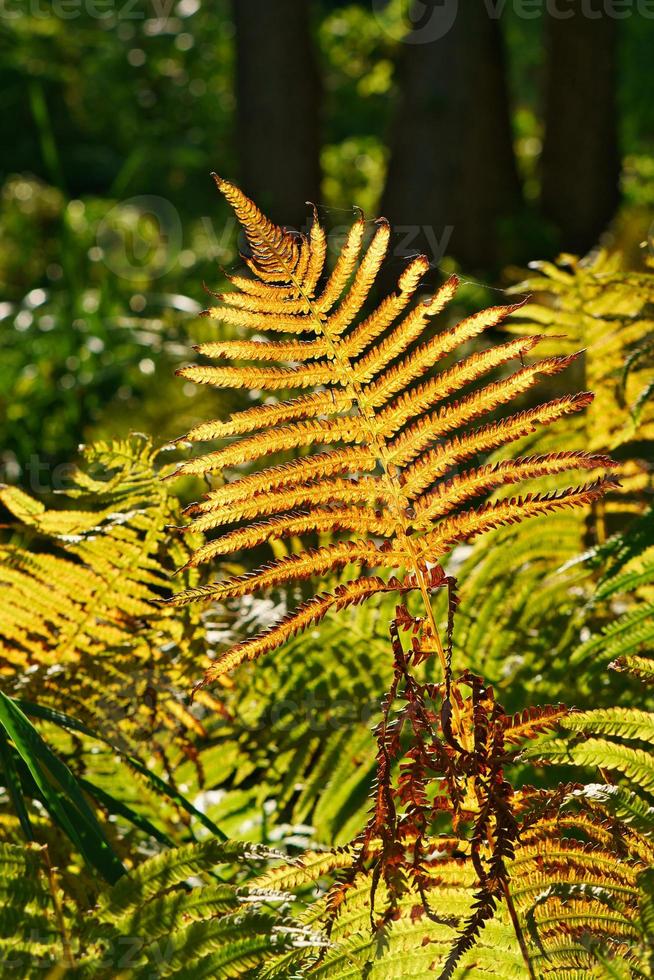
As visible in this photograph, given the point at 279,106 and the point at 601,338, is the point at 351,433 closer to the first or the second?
the point at 601,338

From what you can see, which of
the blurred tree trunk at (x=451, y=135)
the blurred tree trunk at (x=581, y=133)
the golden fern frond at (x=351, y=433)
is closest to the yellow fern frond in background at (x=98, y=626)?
the golden fern frond at (x=351, y=433)

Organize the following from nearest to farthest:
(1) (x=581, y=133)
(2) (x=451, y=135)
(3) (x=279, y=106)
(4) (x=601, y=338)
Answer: (4) (x=601, y=338) < (2) (x=451, y=135) < (3) (x=279, y=106) < (1) (x=581, y=133)

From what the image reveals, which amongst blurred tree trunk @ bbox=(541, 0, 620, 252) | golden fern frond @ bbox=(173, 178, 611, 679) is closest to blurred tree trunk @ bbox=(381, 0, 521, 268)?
blurred tree trunk @ bbox=(541, 0, 620, 252)

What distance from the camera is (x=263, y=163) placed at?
7.83m

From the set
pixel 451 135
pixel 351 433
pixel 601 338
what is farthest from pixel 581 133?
pixel 351 433

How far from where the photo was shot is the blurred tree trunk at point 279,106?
24.7ft

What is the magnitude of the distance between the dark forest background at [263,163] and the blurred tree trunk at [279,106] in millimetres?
14

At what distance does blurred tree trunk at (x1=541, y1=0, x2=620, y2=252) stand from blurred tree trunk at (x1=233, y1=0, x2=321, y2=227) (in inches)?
71.4

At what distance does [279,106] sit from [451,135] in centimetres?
137

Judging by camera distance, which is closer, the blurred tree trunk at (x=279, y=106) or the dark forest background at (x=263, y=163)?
the dark forest background at (x=263, y=163)

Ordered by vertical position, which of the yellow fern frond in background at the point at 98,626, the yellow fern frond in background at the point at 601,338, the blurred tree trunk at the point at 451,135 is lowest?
the yellow fern frond in background at the point at 98,626

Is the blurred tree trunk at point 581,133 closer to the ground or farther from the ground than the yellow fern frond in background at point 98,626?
farther from the ground

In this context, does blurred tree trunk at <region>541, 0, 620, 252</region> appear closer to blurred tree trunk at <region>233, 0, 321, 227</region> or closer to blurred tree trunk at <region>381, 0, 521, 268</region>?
blurred tree trunk at <region>381, 0, 521, 268</region>

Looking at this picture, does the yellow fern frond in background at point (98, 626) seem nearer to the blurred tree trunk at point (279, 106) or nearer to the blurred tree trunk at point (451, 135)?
the blurred tree trunk at point (451, 135)
